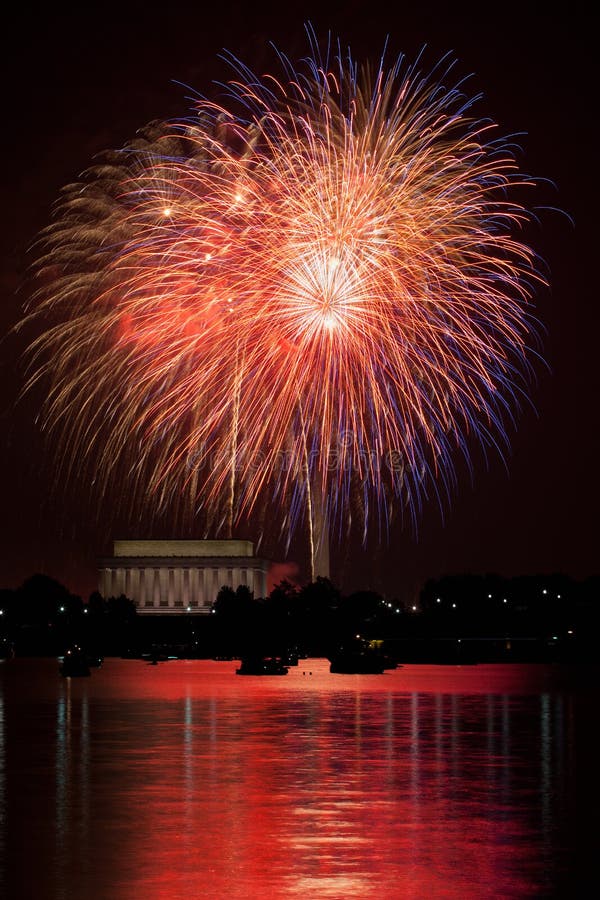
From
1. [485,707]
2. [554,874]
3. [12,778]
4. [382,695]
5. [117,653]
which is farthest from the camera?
[117,653]

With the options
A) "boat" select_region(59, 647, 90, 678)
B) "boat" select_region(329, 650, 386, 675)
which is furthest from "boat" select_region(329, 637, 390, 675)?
"boat" select_region(59, 647, 90, 678)

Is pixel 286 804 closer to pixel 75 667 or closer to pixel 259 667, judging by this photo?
pixel 75 667

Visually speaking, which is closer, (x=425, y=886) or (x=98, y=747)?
(x=425, y=886)

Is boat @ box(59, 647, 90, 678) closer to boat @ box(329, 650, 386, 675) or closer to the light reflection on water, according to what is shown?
boat @ box(329, 650, 386, 675)

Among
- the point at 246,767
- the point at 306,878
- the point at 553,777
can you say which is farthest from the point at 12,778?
the point at 306,878

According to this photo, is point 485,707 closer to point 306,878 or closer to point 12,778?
point 12,778

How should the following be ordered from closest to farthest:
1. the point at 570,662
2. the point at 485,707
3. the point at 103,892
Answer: the point at 103,892 < the point at 485,707 < the point at 570,662
